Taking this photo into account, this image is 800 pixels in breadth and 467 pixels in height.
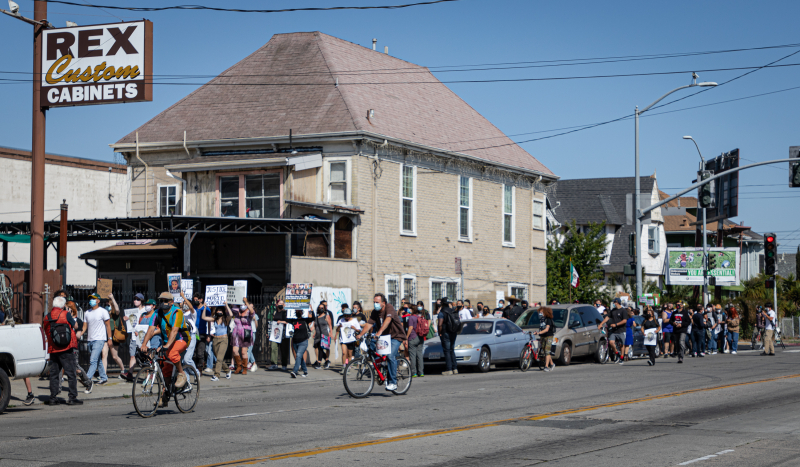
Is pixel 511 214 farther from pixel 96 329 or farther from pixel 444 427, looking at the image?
pixel 444 427

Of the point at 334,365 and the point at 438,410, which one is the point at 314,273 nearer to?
the point at 334,365

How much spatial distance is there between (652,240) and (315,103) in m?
38.2

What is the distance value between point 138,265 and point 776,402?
22823 mm

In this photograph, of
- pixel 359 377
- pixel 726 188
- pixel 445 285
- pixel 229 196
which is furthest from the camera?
pixel 726 188

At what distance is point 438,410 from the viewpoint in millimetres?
13688

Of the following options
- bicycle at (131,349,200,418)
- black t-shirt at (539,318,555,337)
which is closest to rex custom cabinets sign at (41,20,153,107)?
bicycle at (131,349,200,418)

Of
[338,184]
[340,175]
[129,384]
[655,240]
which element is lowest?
[129,384]

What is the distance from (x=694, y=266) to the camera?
53219mm

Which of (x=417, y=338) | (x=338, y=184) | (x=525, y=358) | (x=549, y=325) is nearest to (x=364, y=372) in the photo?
(x=417, y=338)

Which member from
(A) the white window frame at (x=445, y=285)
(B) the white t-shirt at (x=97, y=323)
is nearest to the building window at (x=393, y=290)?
(A) the white window frame at (x=445, y=285)

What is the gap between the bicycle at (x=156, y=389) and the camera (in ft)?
42.3

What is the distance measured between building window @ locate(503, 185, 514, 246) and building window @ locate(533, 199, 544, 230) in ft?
6.80

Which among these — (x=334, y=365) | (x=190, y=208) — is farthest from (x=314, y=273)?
(x=190, y=208)

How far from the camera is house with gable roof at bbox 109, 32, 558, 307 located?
28.3 m
